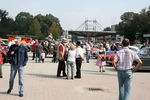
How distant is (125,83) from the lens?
8164 mm

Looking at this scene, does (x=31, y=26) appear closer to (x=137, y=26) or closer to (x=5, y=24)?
(x=5, y=24)

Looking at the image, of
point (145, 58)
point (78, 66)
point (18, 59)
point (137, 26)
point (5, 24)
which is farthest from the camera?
point (5, 24)

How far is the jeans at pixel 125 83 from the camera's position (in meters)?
8.14

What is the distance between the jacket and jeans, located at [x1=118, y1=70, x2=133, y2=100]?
340 cm

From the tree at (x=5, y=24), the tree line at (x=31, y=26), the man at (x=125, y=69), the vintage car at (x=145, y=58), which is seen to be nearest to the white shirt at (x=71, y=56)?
the vintage car at (x=145, y=58)

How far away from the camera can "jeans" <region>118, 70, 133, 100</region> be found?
8.14m

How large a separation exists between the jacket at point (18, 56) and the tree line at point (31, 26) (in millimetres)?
91708

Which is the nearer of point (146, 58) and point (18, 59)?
point (18, 59)

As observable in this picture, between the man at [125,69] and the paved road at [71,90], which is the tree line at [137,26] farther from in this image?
the man at [125,69]

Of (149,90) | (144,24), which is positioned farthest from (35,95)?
(144,24)

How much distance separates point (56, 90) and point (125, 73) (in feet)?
12.9

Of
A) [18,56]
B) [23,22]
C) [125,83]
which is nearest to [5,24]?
[23,22]

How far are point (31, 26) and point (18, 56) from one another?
104m

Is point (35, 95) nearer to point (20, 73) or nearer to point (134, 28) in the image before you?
point (20, 73)
